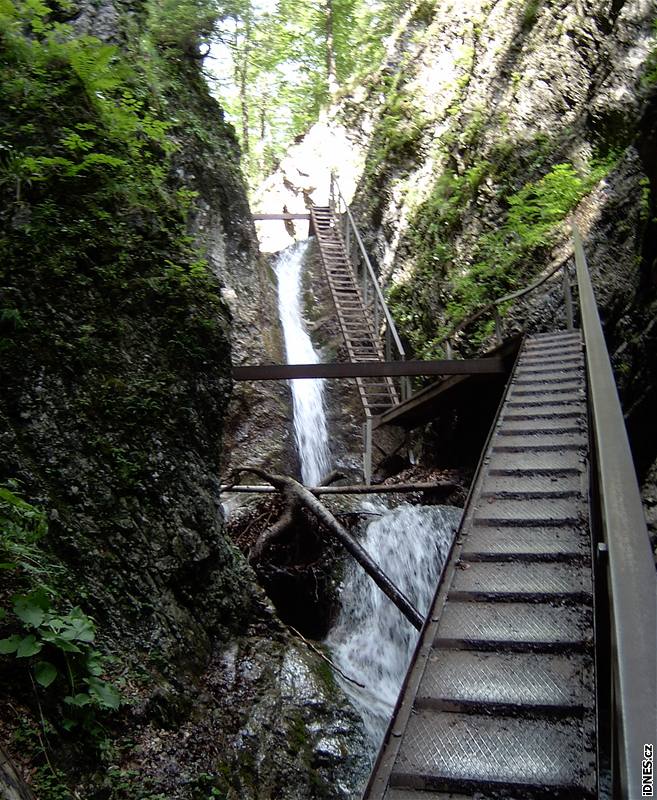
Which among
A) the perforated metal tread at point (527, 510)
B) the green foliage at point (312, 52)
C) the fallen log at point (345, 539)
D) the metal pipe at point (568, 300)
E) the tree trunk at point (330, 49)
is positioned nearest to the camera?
the perforated metal tread at point (527, 510)

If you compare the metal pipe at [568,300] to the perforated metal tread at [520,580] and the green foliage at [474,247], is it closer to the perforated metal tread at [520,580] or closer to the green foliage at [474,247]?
the green foliage at [474,247]

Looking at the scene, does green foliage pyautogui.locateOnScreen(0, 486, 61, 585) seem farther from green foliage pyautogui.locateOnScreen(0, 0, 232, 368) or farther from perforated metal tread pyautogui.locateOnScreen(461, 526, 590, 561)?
perforated metal tread pyautogui.locateOnScreen(461, 526, 590, 561)

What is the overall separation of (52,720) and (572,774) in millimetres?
2216

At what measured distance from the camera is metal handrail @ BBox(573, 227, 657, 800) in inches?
33.6

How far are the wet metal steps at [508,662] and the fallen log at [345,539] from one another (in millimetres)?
1891

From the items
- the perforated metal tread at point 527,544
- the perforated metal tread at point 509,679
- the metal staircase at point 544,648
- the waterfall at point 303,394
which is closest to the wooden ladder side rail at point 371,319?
the waterfall at point 303,394

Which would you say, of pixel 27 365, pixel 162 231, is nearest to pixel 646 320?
pixel 162 231

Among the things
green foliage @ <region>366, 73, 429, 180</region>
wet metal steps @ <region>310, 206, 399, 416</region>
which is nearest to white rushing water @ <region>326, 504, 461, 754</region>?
wet metal steps @ <region>310, 206, 399, 416</region>

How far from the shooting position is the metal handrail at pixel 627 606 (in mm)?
853

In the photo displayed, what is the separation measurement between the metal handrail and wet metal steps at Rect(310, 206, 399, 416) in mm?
10612

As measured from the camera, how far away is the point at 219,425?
→ 5090mm

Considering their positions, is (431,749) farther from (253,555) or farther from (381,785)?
(253,555)

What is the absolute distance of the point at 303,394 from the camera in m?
13.6

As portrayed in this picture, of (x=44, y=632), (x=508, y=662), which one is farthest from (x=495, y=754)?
(x=44, y=632)
